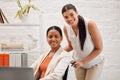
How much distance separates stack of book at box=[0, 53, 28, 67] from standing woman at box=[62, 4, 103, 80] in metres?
0.60

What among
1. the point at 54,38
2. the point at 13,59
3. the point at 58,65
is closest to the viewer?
the point at 58,65

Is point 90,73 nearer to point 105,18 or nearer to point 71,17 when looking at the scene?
point 71,17

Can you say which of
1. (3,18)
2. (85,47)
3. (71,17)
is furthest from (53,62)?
(3,18)

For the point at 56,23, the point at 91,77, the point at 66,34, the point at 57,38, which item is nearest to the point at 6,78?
the point at 57,38

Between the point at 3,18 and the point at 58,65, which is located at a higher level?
the point at 3,18

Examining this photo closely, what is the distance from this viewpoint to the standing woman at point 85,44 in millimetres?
2887

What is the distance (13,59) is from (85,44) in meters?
0.87

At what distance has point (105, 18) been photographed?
357cm

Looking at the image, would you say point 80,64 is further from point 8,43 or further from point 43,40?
point 8,43

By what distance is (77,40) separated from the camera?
294 cm

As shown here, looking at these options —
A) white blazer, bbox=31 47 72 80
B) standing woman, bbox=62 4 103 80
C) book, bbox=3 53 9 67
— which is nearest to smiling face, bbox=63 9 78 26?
standing woman, bbox=62 4 103 80

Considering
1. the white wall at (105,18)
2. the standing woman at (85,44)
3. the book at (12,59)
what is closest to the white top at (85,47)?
Result: the standing woman at (85,44)

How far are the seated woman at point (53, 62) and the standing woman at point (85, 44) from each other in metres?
0.20

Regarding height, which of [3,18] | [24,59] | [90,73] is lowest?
[90,73]
